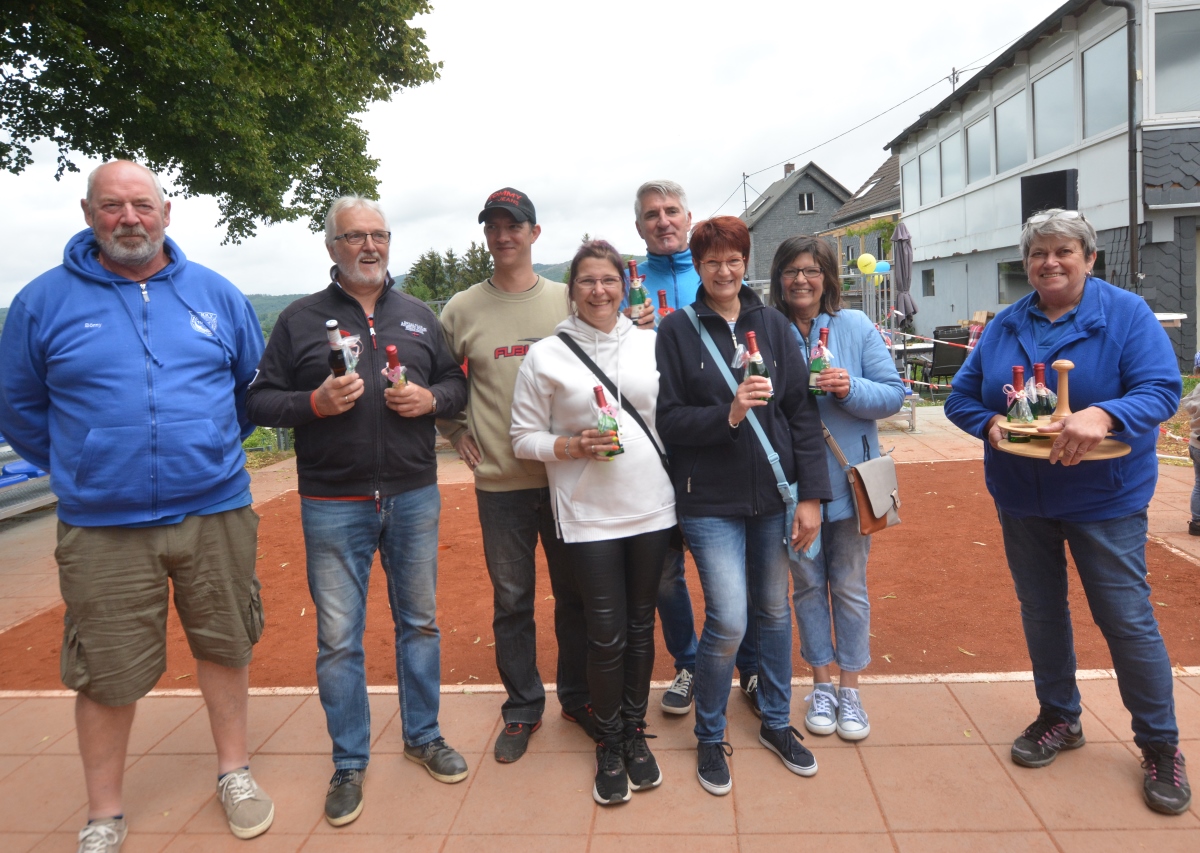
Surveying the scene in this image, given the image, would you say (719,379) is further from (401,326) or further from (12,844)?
(12,844)

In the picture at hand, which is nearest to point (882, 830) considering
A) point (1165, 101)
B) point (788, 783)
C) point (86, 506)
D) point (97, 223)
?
point (788, 783)

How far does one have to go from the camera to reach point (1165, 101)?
42.5ft

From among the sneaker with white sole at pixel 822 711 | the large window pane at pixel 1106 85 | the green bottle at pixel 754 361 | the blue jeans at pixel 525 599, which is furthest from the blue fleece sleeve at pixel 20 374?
the large window pane at pixel 1106 85

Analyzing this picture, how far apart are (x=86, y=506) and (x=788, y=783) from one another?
2619 mm

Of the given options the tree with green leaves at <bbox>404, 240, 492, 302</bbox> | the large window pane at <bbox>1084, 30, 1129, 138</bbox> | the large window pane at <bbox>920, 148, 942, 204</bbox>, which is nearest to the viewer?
the large window pane at <bbox>1084, 30, 1129, 138</bbox>

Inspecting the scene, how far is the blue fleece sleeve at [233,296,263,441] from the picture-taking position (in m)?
2.97

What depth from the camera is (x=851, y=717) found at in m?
3.10

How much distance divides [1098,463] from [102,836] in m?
3.63

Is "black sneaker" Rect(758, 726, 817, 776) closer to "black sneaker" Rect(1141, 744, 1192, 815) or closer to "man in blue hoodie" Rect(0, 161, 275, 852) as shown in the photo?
"black sneaker" Rect(1141, 744, 1192, 815)

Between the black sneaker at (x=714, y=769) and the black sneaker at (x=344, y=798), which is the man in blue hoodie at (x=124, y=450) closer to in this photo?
the black sneaker at (x=344, y=798)

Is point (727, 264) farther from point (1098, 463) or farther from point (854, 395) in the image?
point (1098, 463)

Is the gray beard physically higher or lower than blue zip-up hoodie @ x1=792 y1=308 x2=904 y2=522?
higher

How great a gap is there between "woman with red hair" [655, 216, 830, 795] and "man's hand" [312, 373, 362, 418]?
1072 mm

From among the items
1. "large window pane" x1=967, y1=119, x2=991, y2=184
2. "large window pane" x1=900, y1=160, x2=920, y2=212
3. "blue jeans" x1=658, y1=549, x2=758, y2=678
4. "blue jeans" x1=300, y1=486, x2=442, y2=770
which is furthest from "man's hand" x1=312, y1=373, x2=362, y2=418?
"large window pane" x1=900, y1=160, x2=920, y2=212
